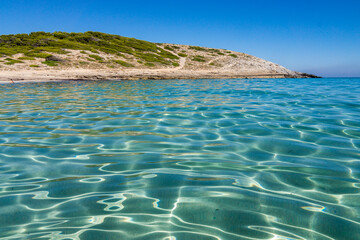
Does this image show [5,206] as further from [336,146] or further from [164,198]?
[336,146]

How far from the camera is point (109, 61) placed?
41250 mm

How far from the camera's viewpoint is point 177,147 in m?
3.92

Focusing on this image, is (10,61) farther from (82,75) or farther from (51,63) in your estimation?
(82,75)

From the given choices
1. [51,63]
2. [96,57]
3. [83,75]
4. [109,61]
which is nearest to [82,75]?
[83,75]

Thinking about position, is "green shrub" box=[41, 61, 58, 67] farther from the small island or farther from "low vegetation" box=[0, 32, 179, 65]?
"low vegetation" box=[0, 32, 179, 65]

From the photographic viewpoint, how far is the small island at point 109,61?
100ft

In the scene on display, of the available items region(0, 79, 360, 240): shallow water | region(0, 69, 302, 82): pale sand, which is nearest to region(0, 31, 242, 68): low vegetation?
region(0, 69, 302, 82): pale sand

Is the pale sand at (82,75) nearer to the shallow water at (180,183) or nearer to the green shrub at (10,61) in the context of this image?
the green shrub at (10,61)

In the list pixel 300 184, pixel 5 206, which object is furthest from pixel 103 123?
pixel 300 184

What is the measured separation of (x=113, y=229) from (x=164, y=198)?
60cm

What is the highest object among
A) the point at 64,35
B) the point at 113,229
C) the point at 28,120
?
the point at 64,35

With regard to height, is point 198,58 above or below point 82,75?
above

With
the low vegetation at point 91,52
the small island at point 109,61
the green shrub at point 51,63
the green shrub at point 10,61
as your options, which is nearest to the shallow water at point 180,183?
the small island at point 109,61

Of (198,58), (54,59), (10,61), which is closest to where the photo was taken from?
(10,61)
